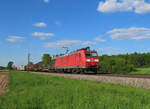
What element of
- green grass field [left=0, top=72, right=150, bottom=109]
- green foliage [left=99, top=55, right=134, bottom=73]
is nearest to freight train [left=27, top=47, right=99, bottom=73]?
green foliage [left=99, top=55, right=134, bottom=73]

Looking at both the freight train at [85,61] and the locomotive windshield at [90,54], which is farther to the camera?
the locomotive windshield at [90,54]

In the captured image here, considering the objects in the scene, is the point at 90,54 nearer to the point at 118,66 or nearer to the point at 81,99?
the point at 118,66

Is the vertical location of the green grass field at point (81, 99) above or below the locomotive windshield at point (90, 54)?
below

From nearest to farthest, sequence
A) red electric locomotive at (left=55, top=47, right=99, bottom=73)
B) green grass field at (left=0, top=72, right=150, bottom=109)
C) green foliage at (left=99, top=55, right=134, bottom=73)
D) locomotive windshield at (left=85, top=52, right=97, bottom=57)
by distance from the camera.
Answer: green grass field at (left=0, top=72, right=150, bottom=109) < red electric locomotive at (left=55, top=47, right=99, bottom=73) < locomotive windshield at (left=85, top=52, right=97, bottom=57) < green foliage at (left=99, top=55, right=134, bottom=73)

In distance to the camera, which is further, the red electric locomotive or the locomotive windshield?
the locomotive windshield

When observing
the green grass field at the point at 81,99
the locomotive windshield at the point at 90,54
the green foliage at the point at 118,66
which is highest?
the locomotive windshield at the point at 90,54

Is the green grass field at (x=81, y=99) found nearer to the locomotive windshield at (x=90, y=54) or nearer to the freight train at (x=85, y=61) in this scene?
the freight train at (x=85, y=61)

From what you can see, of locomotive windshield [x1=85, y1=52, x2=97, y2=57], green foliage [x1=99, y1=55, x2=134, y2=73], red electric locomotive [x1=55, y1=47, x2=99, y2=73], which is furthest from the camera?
green foliage [x1=99, y1=55, x2=134, y2=73]

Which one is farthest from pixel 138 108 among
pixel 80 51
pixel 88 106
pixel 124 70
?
pixel 124 70

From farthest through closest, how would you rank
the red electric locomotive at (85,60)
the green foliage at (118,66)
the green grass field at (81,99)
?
the green foliage at (118,66) → the red electric locomotive at (85,60) → the green grass field at (81,99)

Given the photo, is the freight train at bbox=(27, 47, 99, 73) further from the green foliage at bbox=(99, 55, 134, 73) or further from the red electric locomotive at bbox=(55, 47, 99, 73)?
the green foliage at bbox=(99, 55, 134, 73)

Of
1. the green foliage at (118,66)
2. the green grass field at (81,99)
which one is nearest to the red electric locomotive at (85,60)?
the green foliage at (118,66)

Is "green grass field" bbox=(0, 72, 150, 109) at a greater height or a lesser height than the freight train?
lesser

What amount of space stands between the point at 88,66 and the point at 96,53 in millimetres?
2868
